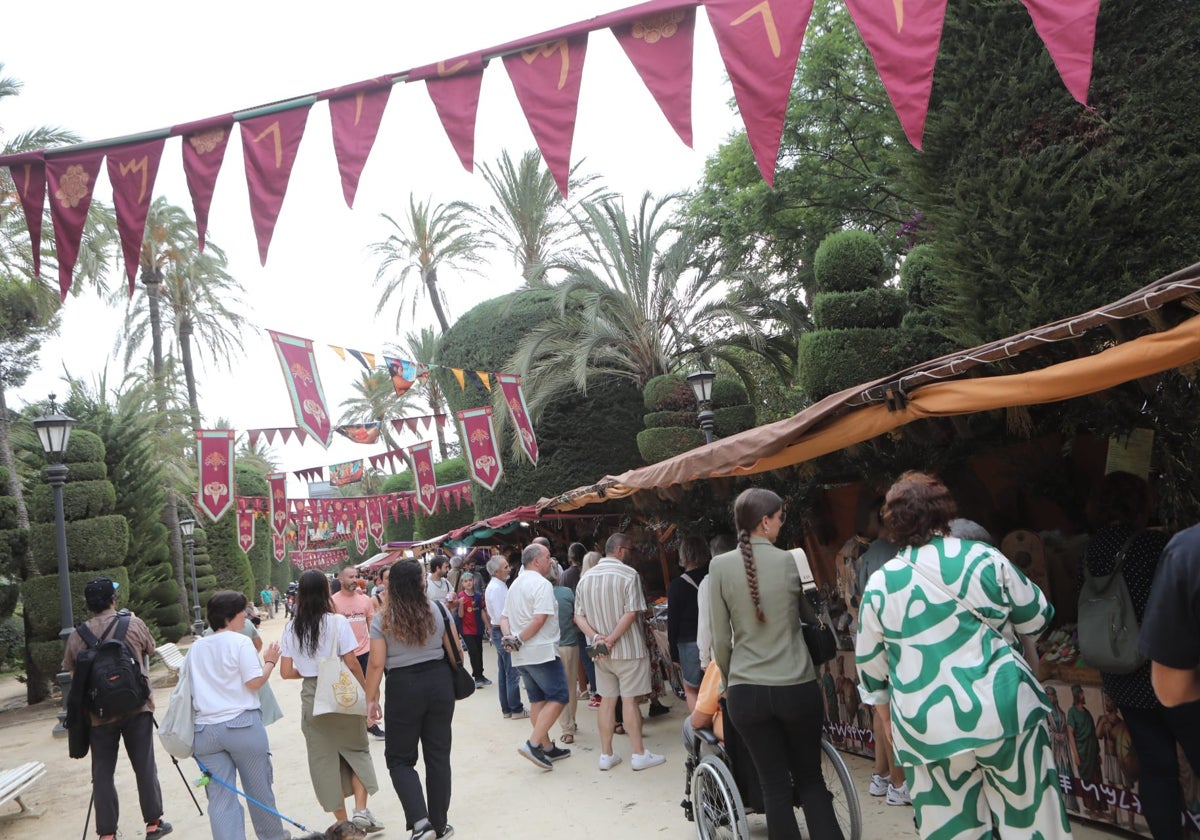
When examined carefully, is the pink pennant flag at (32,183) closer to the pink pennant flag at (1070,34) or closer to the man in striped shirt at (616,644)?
the man in striped shirt at (616,644)

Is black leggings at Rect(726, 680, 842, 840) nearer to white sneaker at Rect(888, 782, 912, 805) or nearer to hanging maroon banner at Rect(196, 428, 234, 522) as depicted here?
white sneaker at Rect(888, 782, 912, 805)

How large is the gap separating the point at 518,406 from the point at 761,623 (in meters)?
13.5

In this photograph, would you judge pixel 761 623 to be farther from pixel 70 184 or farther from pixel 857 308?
pixel 857 308

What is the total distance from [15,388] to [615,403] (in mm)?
20394

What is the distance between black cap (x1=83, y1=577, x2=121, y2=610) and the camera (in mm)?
6146

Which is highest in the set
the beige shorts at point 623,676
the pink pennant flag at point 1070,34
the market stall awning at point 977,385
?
the pink pennant flag at point 1070,34

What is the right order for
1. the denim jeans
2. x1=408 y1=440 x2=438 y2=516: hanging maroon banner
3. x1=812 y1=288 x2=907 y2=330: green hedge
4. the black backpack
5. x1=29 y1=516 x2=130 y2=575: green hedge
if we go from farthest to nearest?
x1=408 y1=440 x2=438 y2=516: hanging maroon banner < x1=29 y1=516 x2=130 y2=575: green hedge < x1=812 y1=288 x2=907 y2=330: green hedge < the denim jeans < the black backpack

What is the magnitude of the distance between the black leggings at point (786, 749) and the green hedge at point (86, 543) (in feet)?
51.3

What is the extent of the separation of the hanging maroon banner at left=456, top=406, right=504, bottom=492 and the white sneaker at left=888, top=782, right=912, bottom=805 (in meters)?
14.0

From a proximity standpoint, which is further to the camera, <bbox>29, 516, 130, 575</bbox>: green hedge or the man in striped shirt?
<bbox>29, 516, 130, 575</bbox>: green hedge

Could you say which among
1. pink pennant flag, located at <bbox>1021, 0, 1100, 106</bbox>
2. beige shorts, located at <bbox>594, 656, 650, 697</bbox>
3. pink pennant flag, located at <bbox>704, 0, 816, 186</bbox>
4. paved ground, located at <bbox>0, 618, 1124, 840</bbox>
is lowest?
paved ground, located at <bbox>0, 618, 1124, 840</bbox>

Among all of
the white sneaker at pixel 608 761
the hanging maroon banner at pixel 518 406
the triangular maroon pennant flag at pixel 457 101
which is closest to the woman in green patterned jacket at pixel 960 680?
the triangular maroon pennant flag at pixel 457 101

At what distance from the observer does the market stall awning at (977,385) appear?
3.36m

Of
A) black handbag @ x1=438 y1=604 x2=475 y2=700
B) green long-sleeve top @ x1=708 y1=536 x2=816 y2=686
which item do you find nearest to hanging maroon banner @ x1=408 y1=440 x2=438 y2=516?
black handbag @ x1=438 y1=604 x2=475 y2=700
